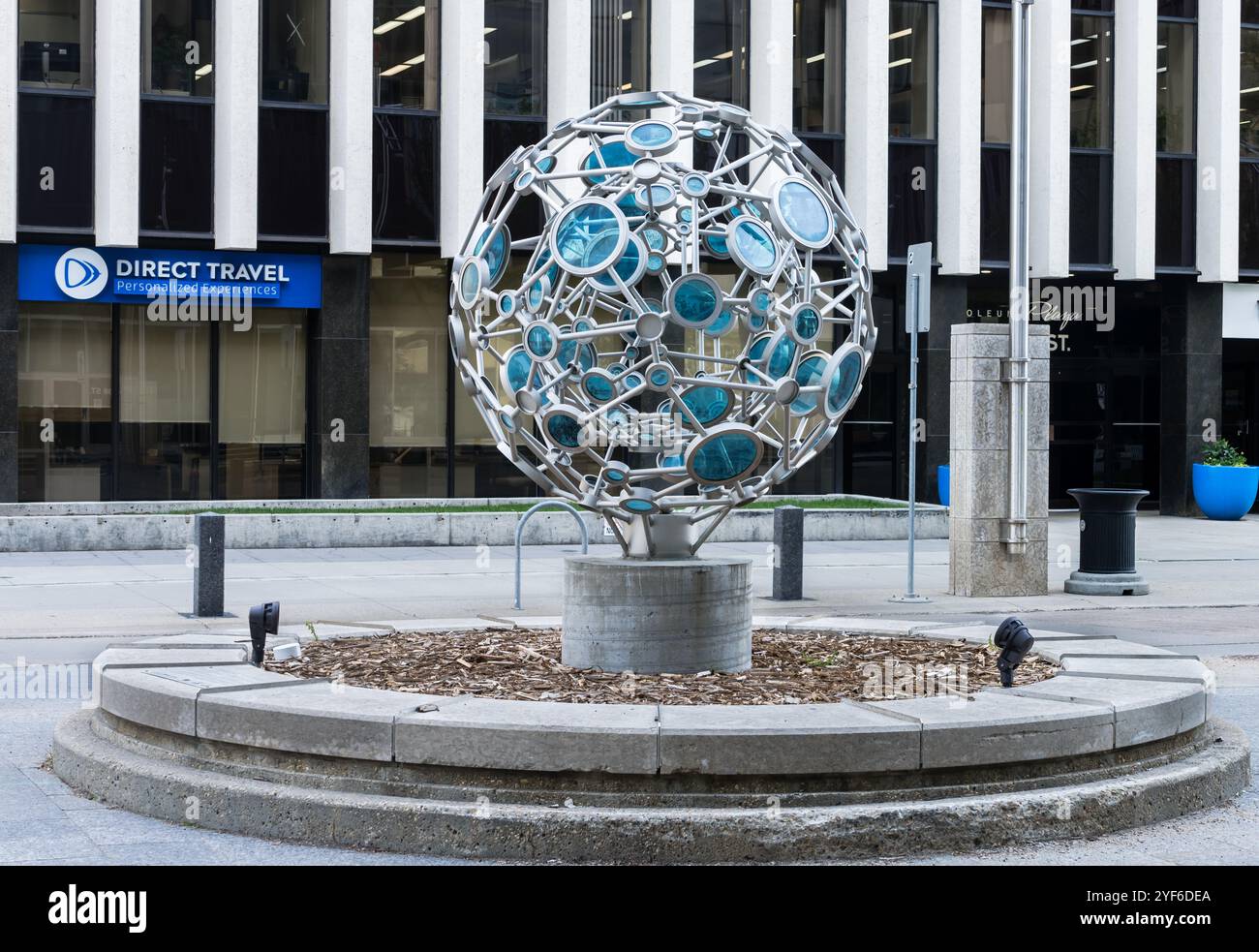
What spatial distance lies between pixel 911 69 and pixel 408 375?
10.1 meters

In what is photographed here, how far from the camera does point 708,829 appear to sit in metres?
6.22

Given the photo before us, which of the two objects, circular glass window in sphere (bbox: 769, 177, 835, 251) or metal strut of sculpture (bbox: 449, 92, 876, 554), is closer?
metal strut of sculpture (bbox: 449, 92, 876, 554)

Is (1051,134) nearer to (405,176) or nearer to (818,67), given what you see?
(818,67)

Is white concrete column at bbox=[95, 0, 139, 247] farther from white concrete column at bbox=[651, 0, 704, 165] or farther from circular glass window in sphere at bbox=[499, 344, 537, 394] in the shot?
circular glass window in sphere at bbox=[499, 344, 537, 394]

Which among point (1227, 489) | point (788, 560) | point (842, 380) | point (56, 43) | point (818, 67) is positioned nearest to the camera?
point (842, 380)

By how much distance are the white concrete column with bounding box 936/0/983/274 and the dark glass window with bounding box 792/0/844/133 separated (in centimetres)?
178

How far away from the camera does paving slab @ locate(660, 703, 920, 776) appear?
21.0 ft

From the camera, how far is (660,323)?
8.06 m

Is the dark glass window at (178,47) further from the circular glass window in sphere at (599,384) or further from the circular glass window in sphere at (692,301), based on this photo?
the circular glass window in sphere at (692,301)

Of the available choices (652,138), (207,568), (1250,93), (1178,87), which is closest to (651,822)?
(652,138)

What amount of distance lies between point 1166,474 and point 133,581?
19.5 metres

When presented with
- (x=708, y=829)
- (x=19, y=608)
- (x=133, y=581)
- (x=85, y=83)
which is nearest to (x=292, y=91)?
(x=85, y=83)

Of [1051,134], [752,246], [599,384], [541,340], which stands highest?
[1051,134]

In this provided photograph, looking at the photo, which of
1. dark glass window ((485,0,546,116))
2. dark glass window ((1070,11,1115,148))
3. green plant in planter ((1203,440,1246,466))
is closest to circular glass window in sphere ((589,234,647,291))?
dark glass window ((485,0,546,116))
